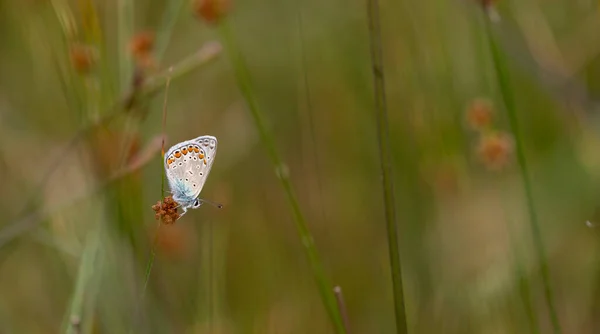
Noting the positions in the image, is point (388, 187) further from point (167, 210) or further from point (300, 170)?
point (300, 170)

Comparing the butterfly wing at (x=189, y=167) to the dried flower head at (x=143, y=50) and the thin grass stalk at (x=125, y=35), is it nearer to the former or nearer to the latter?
the dried flower head at (x=143, y=50)

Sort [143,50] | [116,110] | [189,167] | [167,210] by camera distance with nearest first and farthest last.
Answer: [167,210] < [189,167] < [143,50] < [116,110]

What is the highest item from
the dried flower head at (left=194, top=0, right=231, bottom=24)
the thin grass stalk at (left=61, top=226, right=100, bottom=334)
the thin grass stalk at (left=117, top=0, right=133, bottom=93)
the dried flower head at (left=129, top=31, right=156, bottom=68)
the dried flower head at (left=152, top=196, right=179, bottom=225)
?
the thin grass stalk at (left=117, top=0, right=133, bottom=93)

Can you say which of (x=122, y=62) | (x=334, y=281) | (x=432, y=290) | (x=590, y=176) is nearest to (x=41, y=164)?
(x=122, y=62)

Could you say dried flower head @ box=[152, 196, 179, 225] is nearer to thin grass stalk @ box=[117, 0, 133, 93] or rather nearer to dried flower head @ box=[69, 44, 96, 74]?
dried flower head @ box=[69, 44, 96, 74]

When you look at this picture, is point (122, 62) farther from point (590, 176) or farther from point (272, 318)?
point (590, 176)

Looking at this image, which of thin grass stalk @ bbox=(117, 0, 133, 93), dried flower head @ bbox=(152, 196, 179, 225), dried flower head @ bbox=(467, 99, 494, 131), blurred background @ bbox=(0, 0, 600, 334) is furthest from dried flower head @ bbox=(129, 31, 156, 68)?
dried flower head @ bbox=(467, 99, 494, 131)

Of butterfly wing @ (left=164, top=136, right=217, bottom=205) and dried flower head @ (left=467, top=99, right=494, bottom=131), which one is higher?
dried flower head @ (left=467, top=99, right=494, bottom=131)

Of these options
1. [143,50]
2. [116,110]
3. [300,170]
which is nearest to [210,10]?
[143,50]
